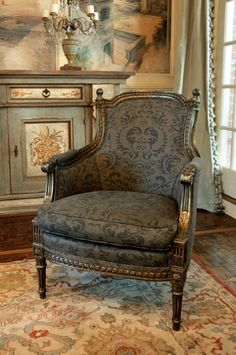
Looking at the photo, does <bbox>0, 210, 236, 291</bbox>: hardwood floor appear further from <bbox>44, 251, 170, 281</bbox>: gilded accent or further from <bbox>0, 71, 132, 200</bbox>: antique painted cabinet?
<bbox>44, 251, 170, 281</bbox>: gilded accent

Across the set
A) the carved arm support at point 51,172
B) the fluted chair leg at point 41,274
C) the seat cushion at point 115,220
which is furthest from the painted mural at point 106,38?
the fluted chair leg at point 41,274

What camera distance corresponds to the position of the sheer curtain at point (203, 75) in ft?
10.3

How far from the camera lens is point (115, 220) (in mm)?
1661

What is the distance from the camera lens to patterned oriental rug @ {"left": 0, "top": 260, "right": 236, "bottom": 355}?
1543 millimetres

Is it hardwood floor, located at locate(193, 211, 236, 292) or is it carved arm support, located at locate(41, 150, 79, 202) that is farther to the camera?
hardwood floor, located at locate(193, 211, 236, 292)

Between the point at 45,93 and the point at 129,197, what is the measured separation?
5.55 ft

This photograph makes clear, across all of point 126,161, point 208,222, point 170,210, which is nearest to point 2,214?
point 126,161

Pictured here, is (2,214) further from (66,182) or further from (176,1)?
(176,1)

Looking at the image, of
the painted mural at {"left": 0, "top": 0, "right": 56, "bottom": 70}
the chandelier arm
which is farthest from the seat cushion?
the chandelier arm

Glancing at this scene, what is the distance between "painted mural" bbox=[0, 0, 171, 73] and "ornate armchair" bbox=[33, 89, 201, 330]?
152 centimetres

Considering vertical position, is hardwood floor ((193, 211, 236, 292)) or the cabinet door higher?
the cabinet door

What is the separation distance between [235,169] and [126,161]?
136 cm

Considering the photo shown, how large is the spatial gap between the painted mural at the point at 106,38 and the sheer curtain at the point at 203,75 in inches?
18.7

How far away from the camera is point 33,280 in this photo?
2.08 metres
